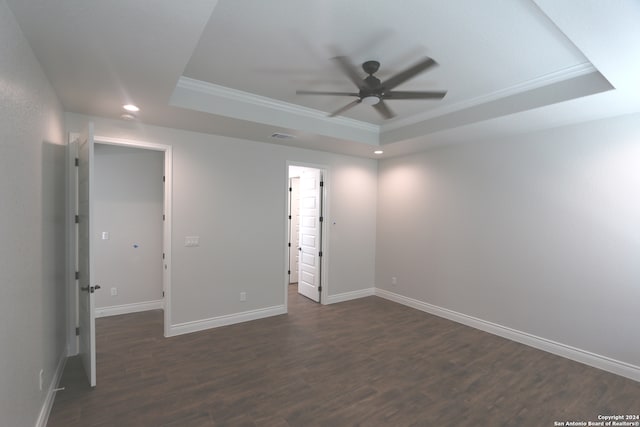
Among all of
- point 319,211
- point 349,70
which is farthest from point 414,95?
point 319,211

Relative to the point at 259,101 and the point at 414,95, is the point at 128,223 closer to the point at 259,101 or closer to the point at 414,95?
the point at 259,101

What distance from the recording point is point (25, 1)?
61.8 inches

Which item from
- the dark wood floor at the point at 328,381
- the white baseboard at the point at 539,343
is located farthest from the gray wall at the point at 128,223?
the white baseboard at the point at 539,343

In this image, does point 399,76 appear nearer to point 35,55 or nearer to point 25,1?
point 25,1

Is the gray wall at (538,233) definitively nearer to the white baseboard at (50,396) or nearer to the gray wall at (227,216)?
the gray wall at (227,216)

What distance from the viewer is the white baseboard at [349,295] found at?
5366mm

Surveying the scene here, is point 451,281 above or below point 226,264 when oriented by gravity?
below

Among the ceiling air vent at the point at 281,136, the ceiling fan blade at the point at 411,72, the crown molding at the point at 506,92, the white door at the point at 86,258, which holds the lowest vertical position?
the white door at the point at 86,258

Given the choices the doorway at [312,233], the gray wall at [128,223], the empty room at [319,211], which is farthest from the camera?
the doorway at [312,233]

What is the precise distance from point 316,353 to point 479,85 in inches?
135

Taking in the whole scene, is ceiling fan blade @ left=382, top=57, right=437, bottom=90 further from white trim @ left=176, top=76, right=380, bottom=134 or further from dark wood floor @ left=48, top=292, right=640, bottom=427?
dark wood floor @ left=48, top=292, right=640, bottom=427

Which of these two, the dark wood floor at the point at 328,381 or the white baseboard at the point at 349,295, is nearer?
the dark wood floor at the point at 328,381

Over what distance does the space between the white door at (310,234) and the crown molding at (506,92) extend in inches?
69.3

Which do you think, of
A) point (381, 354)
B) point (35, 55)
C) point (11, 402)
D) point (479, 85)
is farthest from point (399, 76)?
point (11, 402)
